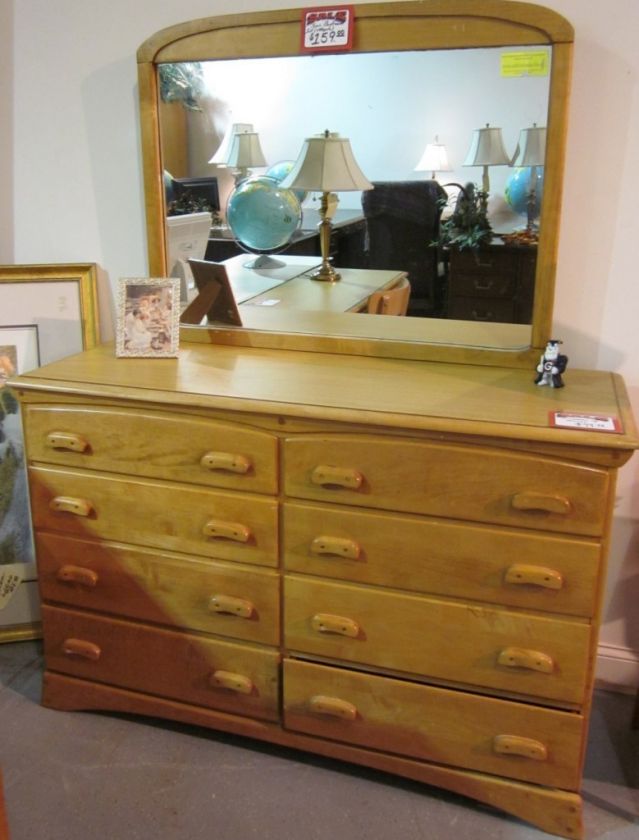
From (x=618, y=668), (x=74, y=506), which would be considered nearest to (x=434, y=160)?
(x=74, y=506)

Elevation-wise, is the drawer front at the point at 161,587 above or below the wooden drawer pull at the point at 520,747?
above

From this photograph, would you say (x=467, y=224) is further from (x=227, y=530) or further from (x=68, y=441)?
(x=68, y=441)

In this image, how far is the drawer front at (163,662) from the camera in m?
1.84

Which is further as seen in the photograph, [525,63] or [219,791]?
[219,791]

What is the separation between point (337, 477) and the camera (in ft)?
5.25

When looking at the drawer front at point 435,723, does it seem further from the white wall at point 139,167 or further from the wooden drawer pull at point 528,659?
the white wall at point 139,167

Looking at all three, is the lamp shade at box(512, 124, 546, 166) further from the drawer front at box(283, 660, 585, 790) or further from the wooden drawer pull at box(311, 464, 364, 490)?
Answer: the drawer front at box(283, 660, 585, 790)

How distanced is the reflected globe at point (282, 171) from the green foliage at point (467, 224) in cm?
35

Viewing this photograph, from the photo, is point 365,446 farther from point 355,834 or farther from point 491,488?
point 355,834

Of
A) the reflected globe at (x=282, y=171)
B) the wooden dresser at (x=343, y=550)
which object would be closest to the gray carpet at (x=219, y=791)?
the wooden dresser at (x=343, y=550)

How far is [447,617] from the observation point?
163 centimetres

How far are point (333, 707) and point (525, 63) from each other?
4.89 feet

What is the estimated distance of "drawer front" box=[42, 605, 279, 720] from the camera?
184 cm

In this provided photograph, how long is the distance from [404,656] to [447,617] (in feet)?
0.47
